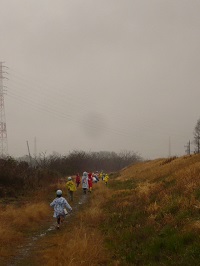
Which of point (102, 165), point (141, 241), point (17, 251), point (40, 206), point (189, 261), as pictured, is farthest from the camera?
point (102, 165)

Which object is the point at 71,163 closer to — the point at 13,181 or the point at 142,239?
the point at 13,181

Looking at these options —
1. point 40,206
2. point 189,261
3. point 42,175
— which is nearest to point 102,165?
point 42,175

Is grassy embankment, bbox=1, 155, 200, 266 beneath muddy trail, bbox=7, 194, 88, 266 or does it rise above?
above

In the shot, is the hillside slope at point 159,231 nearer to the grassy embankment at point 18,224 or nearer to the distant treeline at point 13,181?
the grassy embankment at point 18,224

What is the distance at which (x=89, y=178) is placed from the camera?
26.2m

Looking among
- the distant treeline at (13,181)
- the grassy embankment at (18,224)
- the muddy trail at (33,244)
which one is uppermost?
the distant treeline at (13,181)

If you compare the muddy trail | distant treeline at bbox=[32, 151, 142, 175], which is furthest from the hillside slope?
distant treeline at bbox=[32, 151, 142, 175]

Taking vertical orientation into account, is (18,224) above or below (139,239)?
below

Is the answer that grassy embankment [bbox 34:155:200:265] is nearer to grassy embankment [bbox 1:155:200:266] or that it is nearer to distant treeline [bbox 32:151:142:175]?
grassy embankment [bbox 1:155:200:266]

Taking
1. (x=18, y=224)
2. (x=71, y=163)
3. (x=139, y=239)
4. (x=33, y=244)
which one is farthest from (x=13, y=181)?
(x=71, y=163)

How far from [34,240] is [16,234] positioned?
73cm

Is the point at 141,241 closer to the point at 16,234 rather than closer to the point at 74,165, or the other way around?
the point at 16,234

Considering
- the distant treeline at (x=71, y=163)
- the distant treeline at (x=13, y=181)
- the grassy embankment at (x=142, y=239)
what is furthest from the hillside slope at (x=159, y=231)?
the distant treeline at (x=71, y=163)

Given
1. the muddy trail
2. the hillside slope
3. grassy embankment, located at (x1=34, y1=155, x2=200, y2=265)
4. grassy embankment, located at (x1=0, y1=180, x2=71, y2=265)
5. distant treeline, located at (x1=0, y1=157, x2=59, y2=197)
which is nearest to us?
the hillside slope
